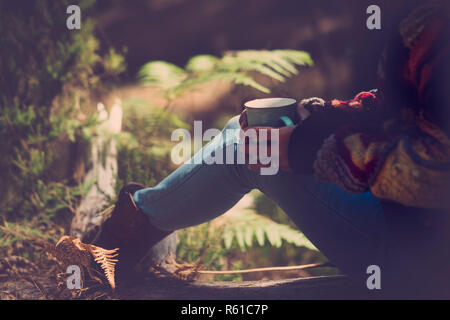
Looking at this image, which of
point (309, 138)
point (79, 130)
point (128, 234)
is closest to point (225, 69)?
point (79, 130)

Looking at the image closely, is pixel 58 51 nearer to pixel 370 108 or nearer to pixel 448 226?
pixel 370 108

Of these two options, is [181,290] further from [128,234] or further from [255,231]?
[255,231]

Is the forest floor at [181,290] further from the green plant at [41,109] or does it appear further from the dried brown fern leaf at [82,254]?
the green plant at [41,109]

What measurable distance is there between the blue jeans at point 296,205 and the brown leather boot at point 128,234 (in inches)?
2.6

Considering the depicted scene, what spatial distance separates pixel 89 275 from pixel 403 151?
1.39m

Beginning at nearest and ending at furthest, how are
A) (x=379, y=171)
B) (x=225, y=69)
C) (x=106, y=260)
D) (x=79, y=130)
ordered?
(x=379, y=171), (x=106, y=260), (x=79, y=130), (x=225, y=69)

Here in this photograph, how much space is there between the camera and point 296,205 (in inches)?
63.3

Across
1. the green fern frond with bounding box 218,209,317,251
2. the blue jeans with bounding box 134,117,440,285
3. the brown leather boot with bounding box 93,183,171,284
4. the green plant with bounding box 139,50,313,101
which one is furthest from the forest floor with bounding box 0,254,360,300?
the green plant with bounding box 139,50,313,101

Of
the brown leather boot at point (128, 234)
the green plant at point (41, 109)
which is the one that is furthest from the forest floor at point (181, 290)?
the green plant at point (41, 109)

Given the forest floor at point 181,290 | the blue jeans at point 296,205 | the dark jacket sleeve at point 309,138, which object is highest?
the dark jacket sleeve at point 309,138

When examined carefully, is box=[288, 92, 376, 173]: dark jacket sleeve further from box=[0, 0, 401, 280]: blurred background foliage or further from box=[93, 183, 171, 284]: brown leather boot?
box=[0, 0, 401, 280]: blurred background foliage

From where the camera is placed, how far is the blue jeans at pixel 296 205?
4.92 ft

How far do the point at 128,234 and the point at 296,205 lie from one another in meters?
0.77

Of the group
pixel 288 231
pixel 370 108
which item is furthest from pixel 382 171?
pixel 288 231
